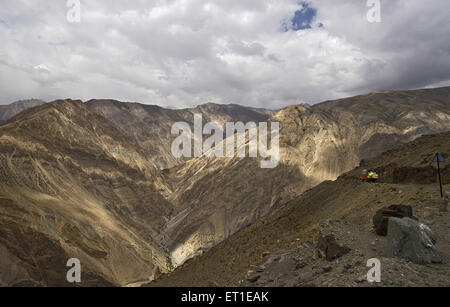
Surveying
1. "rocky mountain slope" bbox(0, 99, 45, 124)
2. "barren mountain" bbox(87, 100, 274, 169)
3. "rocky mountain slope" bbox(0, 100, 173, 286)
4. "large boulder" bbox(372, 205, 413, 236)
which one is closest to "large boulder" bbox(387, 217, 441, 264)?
"large boulder" bbox(372, 205, 413, 236)

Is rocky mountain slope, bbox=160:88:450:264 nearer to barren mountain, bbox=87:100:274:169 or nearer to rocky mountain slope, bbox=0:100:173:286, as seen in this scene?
rocky mountain slope, bbox=0:100:173:286

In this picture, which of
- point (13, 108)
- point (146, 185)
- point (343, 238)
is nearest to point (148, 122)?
point (146, 185)

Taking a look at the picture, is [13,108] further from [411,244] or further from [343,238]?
[411,244]

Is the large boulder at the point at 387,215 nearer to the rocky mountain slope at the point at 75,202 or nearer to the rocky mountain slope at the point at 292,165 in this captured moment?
the rocky mountain slope at the point at 75,202

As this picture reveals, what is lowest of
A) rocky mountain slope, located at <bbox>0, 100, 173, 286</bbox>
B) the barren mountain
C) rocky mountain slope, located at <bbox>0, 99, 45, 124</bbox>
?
rocky mountain slope, located at <bbox>0, 100, 173, 286</bbox>

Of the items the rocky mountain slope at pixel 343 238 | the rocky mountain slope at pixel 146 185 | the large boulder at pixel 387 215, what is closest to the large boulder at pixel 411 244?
the rocky mountain slope at pixel 343 238

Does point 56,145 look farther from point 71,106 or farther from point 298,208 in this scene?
point 298,208
